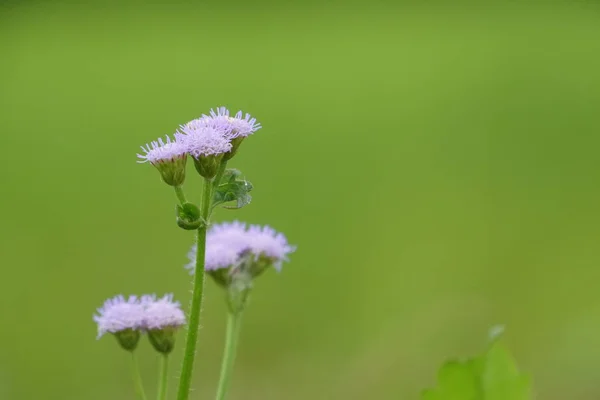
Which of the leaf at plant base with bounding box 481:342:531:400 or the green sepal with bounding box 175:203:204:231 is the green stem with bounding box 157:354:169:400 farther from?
the leaf at plant base with bounding box 481:342:531:400

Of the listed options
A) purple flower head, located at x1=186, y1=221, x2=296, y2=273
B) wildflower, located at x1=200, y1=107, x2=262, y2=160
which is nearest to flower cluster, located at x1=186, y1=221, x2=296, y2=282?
purple flower head, located at x1=186, y1=221, x2=296, y2=273

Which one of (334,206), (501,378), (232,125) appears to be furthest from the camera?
(334,206)

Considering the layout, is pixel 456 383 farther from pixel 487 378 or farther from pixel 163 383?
pixel 163 383

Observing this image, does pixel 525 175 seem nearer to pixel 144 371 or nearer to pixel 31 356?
pixel 144 371

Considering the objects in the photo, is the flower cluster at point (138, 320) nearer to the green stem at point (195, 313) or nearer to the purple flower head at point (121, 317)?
the purple flower head at point (121, 317)

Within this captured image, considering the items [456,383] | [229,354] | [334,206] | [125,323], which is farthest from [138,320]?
[334,206]

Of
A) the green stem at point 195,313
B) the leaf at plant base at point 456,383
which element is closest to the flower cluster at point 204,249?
the green stem at point 195,313
